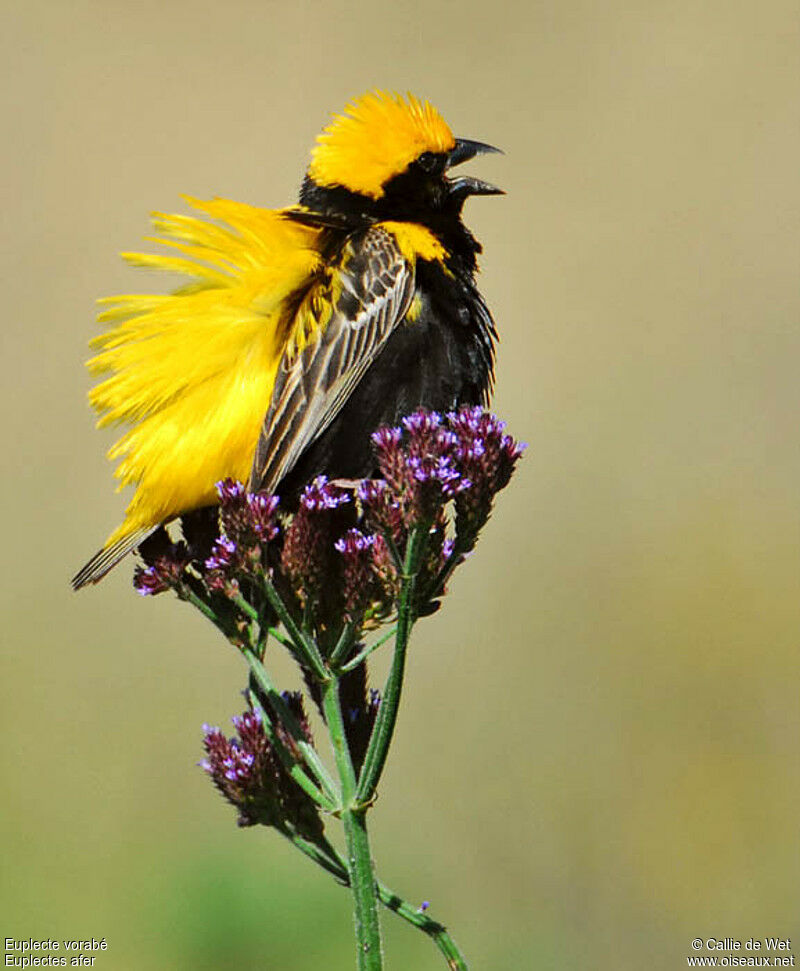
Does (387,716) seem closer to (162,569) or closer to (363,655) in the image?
(363,655)

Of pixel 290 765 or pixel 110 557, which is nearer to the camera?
pixel 290 765

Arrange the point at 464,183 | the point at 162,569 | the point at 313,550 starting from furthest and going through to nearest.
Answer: the point at 464,183 < the point at 162,569 < the point at 313,550

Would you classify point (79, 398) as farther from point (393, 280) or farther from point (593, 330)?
point (393, 280)

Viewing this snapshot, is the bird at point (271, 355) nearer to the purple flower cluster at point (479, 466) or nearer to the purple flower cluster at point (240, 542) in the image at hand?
the purple flower cluster at point (240, 542)

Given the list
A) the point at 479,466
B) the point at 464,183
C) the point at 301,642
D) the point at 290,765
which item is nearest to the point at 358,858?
the point at 290,765

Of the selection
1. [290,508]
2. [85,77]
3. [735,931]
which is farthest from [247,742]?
[85,77]

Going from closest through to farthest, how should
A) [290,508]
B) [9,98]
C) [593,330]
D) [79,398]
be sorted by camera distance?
[290,508], [79,398], [593,330], [9,98]

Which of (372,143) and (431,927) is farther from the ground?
(372,143)

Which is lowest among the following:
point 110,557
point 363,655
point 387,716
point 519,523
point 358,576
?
point 387,716

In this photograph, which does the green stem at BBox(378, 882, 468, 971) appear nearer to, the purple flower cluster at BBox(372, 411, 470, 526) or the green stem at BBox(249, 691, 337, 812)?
the green stem at BBox(249, 691, 337, 812)
